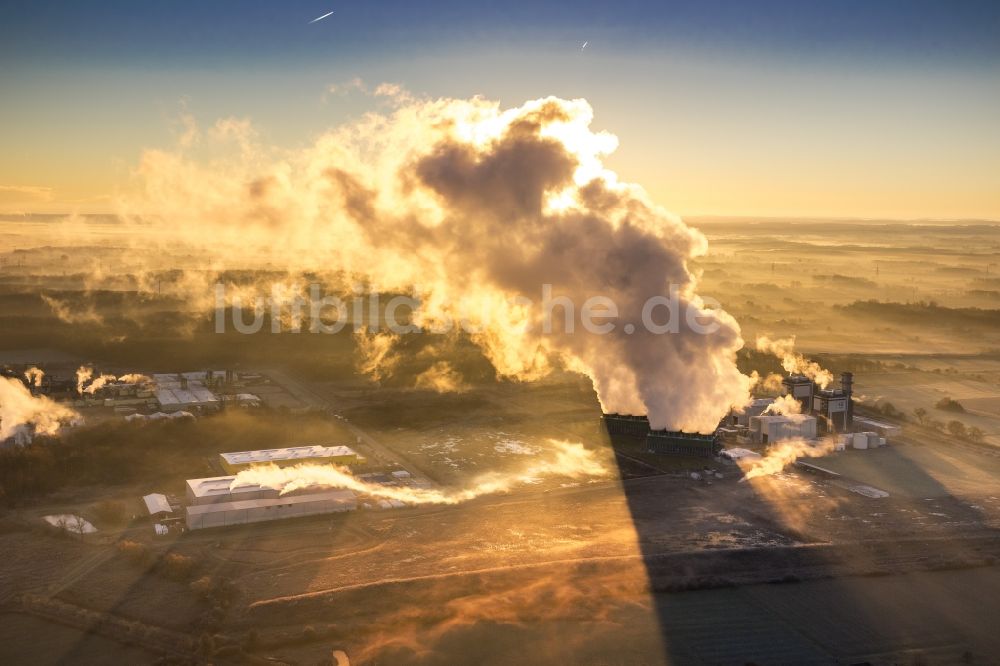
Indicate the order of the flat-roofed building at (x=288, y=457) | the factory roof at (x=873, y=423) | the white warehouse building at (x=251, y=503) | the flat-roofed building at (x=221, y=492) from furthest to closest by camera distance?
the factory roof at (x=873, y=423)
the flat-roofed building at (x=288, y=457)
the flat-roofed building at (x=221, y=492)
the white warehouse building at (x=251, y=503)

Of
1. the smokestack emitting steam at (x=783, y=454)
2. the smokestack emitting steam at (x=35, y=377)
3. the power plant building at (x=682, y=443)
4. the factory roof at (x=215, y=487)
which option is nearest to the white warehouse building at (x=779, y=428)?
the smokestack emitting steam at (x=783, y=454)

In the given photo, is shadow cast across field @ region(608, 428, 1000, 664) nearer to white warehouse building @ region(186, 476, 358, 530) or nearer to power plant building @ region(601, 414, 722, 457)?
power plant building @ region(601, 414, 722, 457)

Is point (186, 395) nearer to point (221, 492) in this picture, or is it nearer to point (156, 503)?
point (156, 503)

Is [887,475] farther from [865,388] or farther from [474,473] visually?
[865,388]

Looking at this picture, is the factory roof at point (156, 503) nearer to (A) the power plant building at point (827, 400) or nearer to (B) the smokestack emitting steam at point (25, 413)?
(B) the smokestack emitting steam at point (25, 413)

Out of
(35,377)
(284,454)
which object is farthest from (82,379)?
(284,454)

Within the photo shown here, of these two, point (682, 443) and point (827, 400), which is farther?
point (827, 400)

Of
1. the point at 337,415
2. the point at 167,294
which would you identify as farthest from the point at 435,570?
the point at 167,294
